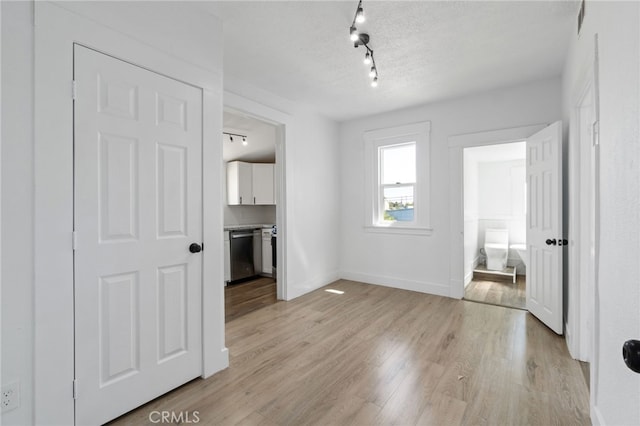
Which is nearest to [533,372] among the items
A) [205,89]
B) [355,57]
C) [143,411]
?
[143,411]

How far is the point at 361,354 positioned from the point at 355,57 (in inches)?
110

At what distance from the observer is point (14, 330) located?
1.37 m

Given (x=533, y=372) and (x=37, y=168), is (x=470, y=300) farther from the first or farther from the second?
(x=37, y=168)

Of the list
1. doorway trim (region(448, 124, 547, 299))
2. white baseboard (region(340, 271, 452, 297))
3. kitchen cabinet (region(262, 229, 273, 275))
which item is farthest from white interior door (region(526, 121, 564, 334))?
Result: kitchen cabinet (region(262, 229, 273, 275))

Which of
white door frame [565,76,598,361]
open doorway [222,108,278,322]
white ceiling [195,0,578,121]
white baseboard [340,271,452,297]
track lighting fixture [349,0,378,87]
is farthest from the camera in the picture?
open doorway [222,108,278,322]

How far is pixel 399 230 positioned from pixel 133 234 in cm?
360

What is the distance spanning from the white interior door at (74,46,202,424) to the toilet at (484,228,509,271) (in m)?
5.02

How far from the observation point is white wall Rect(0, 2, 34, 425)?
1.35 metres

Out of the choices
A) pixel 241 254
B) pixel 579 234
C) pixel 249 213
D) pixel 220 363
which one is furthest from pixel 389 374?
pixel 249 213

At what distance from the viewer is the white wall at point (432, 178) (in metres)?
3.52

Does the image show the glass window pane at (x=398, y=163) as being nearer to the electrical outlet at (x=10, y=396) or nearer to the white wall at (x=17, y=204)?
the white wall at (x=17, y=204)

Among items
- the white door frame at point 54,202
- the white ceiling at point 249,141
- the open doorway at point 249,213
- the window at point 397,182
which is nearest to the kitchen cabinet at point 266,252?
the open doorway at point 249,213

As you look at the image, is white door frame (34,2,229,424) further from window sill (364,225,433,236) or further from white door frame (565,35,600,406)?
window sill (364,225,433,236)

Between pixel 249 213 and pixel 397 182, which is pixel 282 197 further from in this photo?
pixel 249 213
